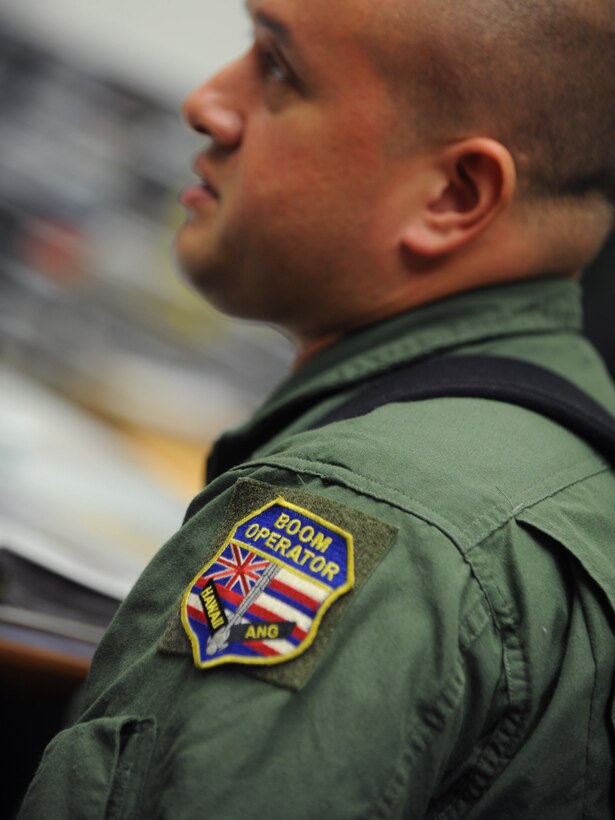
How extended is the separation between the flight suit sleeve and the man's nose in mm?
461

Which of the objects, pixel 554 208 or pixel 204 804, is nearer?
pixel 204 804

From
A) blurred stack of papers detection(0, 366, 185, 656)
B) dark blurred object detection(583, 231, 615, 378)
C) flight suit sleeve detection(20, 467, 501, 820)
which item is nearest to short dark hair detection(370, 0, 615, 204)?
flight suit sleeve detection(20, 467, 501, 820)

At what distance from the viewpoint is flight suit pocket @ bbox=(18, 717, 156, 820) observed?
0.62 meters

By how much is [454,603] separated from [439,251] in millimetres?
461

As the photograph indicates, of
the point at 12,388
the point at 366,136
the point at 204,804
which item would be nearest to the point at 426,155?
the point at 366,136

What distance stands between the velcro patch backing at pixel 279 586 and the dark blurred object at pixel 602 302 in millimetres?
922

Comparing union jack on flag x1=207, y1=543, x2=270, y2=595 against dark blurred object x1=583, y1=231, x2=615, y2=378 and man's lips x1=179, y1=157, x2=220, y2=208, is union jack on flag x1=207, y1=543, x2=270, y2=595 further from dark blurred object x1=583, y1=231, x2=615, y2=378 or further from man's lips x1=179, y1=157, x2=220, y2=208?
dark blurred object x1=583, y1=231, x2=615, y2=378

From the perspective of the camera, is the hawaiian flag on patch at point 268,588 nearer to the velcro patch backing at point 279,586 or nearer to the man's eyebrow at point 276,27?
the velcro patch backing at point 279,586

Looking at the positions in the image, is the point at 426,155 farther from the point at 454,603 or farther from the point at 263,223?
the point at 454,603

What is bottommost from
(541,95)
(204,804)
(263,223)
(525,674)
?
(204,804)

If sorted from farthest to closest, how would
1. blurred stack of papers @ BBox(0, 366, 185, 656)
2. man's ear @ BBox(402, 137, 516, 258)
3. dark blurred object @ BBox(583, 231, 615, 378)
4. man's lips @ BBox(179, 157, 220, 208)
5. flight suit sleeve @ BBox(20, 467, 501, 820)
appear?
dark blurred object @ BBox(583, 231, 615, 378) → blurred stack of papers @ BBox(0, 366, 185, 656) → man's lips @ BBox(179, 157, 220, 208) → man's ear @ BBox(402, 137, 516, 258) → flight suit sleeve @ BBox(20, 467, 501, 820)

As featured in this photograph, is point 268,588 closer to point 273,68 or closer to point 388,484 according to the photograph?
point 388,484

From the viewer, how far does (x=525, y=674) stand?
0.65 m

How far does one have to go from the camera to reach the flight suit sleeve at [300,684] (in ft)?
1.90
